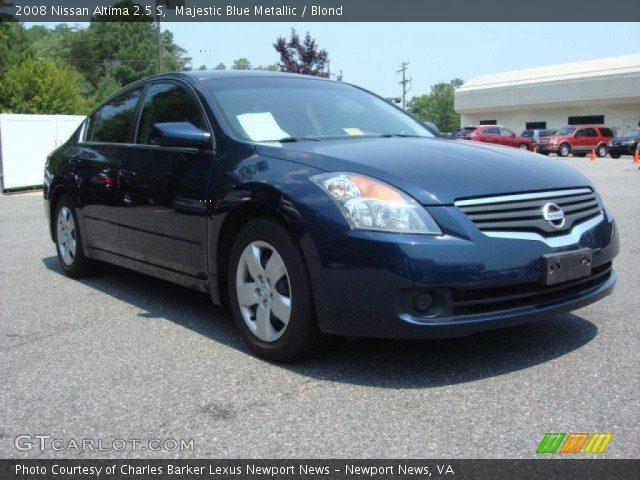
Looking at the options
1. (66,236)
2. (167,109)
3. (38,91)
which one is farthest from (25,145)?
(38,91)

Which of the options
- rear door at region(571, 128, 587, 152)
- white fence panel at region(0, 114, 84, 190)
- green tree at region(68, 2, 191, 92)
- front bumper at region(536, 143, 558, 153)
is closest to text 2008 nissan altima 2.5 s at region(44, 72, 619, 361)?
white fence panel at region(0, 114, 84, 190)

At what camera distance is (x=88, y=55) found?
96562mm

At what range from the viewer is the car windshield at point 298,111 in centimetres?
438

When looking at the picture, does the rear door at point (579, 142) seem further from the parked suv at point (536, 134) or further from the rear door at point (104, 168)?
the rear door at point (104, 168)

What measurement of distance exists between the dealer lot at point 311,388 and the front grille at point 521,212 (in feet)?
2.31

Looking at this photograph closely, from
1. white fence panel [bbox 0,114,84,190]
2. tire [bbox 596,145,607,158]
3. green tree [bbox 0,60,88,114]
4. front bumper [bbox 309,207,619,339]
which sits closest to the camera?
front bumper [bbox 309,207,619,339]

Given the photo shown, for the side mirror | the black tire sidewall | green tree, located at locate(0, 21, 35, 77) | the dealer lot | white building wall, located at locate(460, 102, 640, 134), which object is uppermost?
green tree, located at locate(0, 21, 35, 77)

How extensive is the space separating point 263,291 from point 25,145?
15136 mm

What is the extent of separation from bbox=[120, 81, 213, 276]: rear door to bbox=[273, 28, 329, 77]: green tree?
38.1m

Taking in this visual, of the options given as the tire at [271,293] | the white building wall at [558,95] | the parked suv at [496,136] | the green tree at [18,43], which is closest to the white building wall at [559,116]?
the white building wall at [558,95]

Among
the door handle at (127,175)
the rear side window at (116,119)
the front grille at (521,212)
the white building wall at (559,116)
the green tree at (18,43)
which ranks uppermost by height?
the green tree at (18,43)

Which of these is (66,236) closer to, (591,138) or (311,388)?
(311,388)

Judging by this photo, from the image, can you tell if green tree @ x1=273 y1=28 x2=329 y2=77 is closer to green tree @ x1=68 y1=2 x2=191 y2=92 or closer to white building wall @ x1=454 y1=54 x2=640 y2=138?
white building wall @ x1=454 y1=54 x2=640 y2=138

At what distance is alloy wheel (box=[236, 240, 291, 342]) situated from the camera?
369cm
